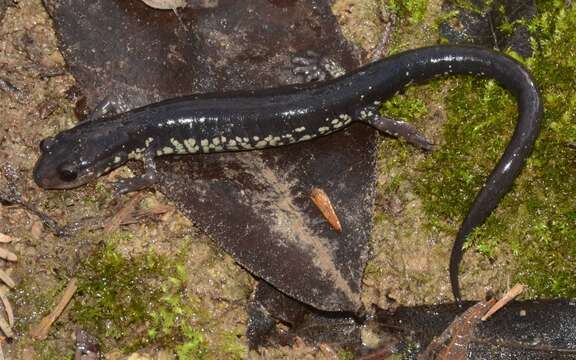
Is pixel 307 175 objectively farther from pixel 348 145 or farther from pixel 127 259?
pixel 127 259

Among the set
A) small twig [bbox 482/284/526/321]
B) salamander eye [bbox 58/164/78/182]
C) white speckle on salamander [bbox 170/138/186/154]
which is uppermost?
small twig [bbox 482/284/526/321]

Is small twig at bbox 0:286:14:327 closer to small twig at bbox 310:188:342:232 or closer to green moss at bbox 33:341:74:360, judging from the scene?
green moss at bbox 33:341:74:360

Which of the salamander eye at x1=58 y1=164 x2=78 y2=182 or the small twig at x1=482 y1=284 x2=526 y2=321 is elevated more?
the small twig at x1=482 y1=284 x2=526 y2=321

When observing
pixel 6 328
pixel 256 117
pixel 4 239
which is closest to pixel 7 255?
pixel 4 239

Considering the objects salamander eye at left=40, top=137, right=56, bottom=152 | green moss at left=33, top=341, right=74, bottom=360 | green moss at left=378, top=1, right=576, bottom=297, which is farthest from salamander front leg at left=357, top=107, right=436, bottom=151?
green moss at left=33, top=341, right=74, bottom=360

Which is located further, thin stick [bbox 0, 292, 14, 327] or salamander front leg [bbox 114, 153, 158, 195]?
salamander front leg [bbox 114, 153, 158, 195]

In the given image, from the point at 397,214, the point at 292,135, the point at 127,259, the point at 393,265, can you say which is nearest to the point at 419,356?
the point at 393,265

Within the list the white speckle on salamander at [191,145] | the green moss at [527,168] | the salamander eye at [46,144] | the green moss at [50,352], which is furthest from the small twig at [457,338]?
the salamander eye at [46,144]

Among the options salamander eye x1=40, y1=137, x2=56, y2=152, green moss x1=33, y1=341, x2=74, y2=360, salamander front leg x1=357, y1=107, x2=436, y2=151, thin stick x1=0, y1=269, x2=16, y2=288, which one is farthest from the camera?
salamander front leg x1=357, y1=107, x2=436, y2=151
